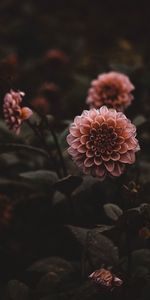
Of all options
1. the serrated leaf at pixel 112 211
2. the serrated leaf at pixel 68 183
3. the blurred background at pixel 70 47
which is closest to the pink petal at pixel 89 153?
the serrated leaf at pixel 68 183

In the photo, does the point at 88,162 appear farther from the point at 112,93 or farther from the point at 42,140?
the point at 112,93

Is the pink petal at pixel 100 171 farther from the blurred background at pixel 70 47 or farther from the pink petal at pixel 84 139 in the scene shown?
the blurred background at pixel 70 47

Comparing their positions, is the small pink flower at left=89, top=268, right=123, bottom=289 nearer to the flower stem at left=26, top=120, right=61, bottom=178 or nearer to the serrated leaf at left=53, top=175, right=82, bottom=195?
the serrated leaf at left=53, top=175, right=82, bottom=195

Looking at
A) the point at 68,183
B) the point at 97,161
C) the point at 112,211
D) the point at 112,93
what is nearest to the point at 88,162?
the point at 97,161

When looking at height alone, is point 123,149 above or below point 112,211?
→ above

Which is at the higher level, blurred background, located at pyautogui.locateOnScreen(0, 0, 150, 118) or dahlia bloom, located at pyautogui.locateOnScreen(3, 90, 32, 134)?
blurred background, located at pyautogui.locateOnScreen(0, 0, 150, 118)

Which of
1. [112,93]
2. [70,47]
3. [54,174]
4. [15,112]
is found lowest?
[54,174]

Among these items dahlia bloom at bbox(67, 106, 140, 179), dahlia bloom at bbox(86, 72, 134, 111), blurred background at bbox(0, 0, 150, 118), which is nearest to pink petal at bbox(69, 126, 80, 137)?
dahlia bloom at bbox(67, 106, 140, 179)
